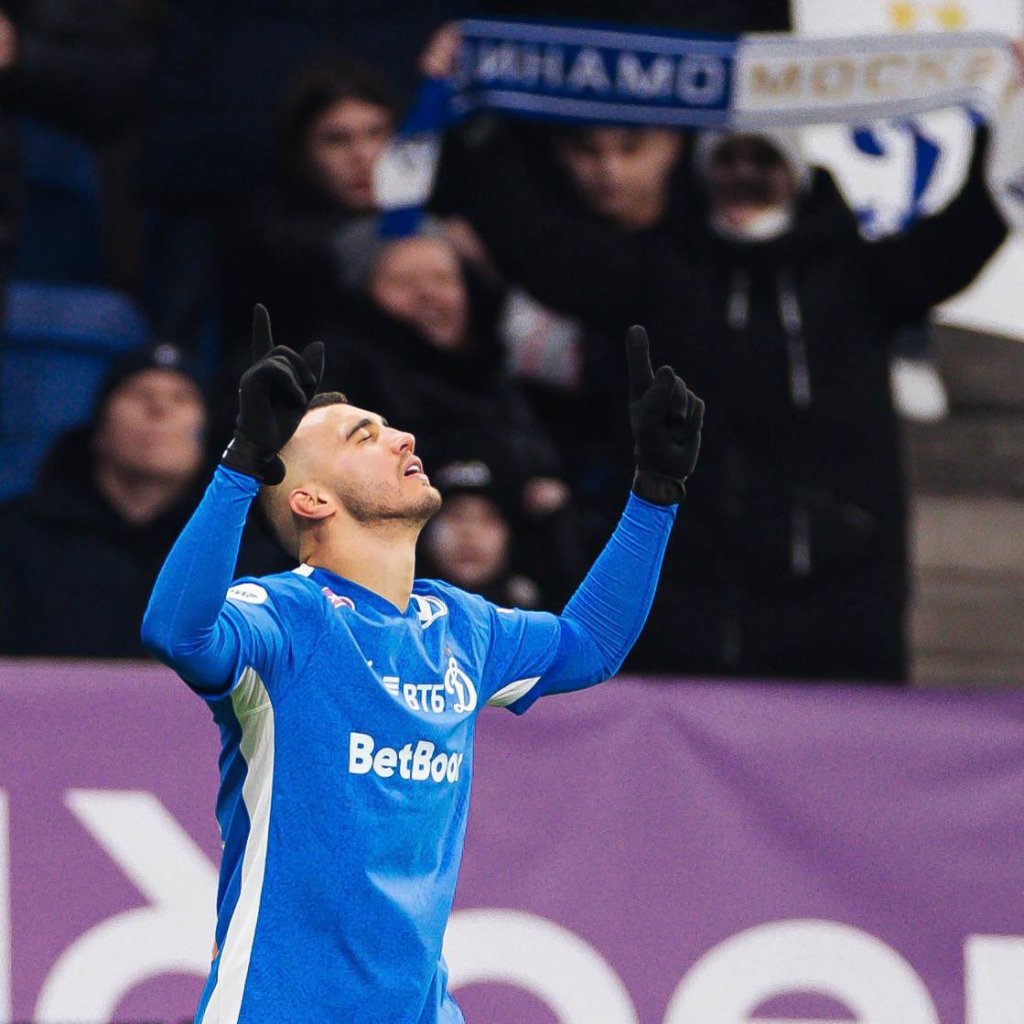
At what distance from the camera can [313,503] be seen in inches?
159

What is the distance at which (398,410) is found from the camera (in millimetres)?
6520

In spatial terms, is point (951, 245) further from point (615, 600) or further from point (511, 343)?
point (615, 600)

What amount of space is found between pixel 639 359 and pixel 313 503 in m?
0.65

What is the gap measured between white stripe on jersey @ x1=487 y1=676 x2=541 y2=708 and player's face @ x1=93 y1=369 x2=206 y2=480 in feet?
7.45

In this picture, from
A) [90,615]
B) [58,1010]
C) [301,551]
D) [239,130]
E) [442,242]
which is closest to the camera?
[301,551]

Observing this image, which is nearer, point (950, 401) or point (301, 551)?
point (301, 551)

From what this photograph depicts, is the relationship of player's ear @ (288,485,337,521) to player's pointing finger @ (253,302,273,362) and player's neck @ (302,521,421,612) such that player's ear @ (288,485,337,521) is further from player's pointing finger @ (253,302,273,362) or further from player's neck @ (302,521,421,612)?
player's pointing finger @ (253,302,273,362)

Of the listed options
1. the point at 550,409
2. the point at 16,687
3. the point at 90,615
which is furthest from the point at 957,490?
the point at 16,687

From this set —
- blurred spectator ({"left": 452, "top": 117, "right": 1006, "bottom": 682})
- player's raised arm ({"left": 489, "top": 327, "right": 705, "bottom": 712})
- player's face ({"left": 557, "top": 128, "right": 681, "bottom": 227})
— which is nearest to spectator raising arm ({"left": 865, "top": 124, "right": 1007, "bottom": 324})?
blurred spectator ({"left": 452, "top": 117, "right": 1006, "bottom": 682})

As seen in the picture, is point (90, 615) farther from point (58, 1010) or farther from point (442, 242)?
point (442, 242)

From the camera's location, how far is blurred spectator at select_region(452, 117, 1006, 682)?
6.22 metres

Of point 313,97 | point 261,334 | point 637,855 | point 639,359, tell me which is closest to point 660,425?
point 639,359

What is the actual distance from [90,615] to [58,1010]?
3.98 feet

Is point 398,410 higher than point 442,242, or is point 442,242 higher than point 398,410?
point 442,242
